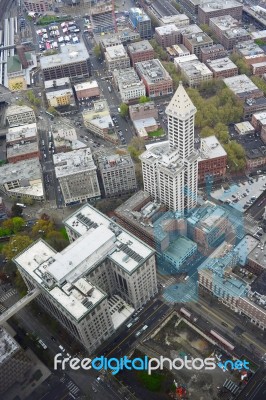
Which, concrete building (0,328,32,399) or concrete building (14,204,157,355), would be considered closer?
concrete building (0,328,32,399)

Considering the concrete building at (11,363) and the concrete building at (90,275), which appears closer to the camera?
the concrete building at (11,363)

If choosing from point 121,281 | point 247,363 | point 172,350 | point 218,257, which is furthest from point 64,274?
point 247,363

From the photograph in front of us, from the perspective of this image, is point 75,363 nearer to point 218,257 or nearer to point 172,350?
point 172,350

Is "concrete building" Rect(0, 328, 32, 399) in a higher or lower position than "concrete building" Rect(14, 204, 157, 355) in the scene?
lower

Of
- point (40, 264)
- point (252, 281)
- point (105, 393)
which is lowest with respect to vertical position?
point (105, 393)

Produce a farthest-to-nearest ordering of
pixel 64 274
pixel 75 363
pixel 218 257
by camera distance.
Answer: pixel 218 257 < pixel 75 363 < pixel 64 274
